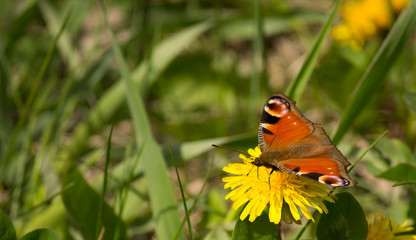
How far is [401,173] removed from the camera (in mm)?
1447

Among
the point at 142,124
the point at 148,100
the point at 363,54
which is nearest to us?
A: the point at 142,124

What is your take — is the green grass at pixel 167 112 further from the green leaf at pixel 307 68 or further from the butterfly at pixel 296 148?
the butterfly at pixel 296 148

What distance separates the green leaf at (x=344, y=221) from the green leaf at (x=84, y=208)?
0.64m

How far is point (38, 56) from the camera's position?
2.79m

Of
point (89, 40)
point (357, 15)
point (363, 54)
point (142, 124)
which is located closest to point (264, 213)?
point (142, 124)

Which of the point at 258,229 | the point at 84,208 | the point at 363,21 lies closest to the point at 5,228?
the point at 84,208

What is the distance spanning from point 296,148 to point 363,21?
1454mm

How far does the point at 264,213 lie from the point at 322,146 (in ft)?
0.79

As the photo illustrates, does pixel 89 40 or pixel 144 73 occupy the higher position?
pixel 144 73

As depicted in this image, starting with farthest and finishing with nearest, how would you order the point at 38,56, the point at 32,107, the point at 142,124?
the point at 38,56 < the point at 32,107 < the point at 142,124

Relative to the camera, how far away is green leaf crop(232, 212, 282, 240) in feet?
4.06

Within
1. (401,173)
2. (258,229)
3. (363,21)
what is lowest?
(363,21)

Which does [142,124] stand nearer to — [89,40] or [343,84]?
[343,84]

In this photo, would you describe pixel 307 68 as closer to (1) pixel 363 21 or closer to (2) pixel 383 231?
(2) pixel 383 231
